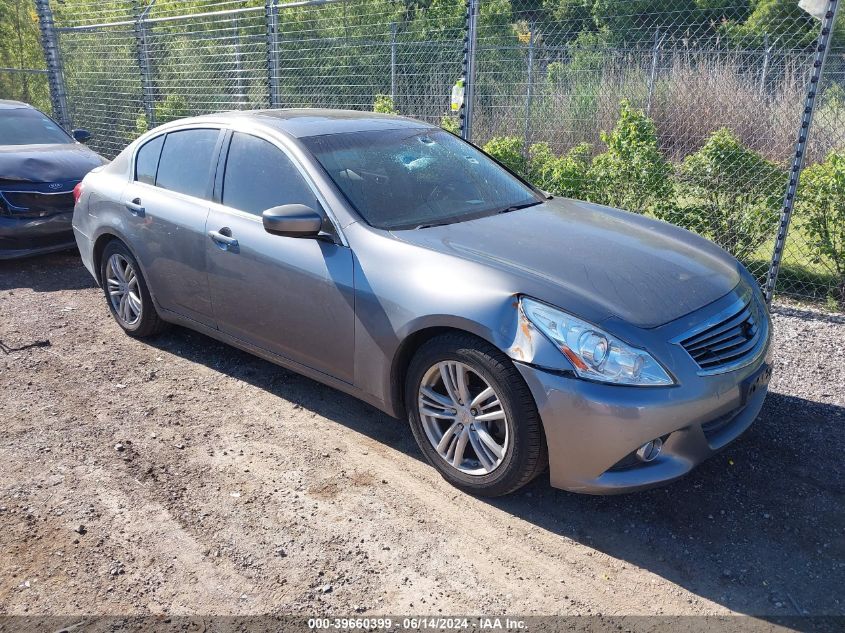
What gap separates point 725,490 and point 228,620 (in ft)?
7.52

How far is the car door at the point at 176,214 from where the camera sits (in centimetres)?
448

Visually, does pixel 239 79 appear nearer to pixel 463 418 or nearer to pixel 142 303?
pixel 142 303

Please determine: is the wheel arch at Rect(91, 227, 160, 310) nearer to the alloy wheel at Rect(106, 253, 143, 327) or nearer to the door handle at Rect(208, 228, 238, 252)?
the alloy wheel at Rect(106, 253, 143, 327)

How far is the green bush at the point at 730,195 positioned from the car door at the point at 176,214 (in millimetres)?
4351

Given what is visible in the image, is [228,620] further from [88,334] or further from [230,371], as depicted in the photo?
[88,334]

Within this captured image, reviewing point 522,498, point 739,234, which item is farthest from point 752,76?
point 522,498

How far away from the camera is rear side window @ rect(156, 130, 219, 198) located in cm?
456

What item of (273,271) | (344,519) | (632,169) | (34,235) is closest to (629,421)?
(344,519)

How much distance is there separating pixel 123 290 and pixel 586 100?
21.2 ft

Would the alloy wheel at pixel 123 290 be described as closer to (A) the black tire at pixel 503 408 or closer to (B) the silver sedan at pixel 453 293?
(B) the silver sedan at pixel 453 293

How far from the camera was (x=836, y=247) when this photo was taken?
6.25 metres

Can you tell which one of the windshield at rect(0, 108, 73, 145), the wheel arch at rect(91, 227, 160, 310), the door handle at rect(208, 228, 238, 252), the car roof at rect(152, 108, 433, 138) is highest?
the car roof at rect(152, 108, 433, 138)

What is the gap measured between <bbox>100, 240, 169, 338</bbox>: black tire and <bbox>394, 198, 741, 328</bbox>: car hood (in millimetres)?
2329

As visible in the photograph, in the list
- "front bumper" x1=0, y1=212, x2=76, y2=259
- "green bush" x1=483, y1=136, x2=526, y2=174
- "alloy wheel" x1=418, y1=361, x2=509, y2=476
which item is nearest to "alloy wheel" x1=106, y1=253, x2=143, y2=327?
"front bumper" x1=0, y1=212, x2=76, y2=259
